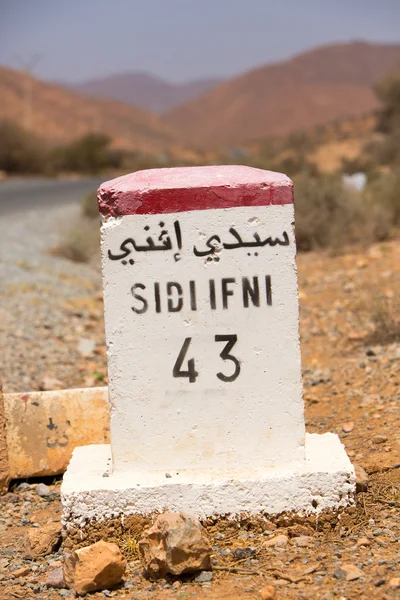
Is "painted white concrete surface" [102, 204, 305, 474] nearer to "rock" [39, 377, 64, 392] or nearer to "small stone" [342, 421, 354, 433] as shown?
"small stone" [342, 421, 354, 433]

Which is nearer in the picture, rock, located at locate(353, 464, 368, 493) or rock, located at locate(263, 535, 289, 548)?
rock, located at locate(263, 535, 289, 548)

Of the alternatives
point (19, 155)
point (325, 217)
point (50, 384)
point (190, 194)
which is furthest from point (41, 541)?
point (19, 155)

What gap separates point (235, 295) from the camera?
434cm

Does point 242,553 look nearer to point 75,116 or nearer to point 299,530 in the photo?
point 299,530

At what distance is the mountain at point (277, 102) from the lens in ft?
399

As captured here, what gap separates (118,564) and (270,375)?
1119mm

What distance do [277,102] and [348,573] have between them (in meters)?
129

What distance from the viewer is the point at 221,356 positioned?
4355mm

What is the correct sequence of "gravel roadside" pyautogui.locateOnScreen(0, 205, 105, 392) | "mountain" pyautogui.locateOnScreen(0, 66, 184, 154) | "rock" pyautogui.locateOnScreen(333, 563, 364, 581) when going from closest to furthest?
"rock" pyautogui.locateOnScreen(333, 563, 364, 581) < "gravel roadside" pyautogui.locateOnScreen(0, 205, 105, 392) < "mountain" pyautogui.locateOnScreen(0, 66, 184, 154)

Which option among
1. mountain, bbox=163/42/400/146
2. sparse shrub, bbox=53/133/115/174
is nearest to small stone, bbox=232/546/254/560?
sparse shrub, bbox=53/133/115/174

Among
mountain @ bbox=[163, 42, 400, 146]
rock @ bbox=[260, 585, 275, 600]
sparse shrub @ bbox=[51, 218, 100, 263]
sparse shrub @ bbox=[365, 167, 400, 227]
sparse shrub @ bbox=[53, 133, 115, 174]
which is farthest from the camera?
mountain @ bbox=[163, 42, 400, 146]

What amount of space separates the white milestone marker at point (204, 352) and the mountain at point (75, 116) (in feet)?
242

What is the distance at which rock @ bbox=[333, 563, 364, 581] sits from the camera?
372cm

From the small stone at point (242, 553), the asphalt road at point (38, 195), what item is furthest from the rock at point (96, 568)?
the asphalt road at point (38, 195)
